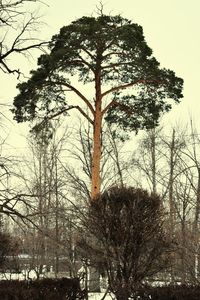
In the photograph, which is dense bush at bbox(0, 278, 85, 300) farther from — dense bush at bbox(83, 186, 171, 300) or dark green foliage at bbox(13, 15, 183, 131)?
dark green foliage at bbox(13, 15, 183, 131)

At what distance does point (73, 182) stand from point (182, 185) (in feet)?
28.2

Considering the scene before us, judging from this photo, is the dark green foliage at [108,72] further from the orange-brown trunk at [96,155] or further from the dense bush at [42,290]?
the dense bush at [42,290]

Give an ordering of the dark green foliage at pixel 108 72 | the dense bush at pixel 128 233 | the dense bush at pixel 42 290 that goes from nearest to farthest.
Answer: the dense bush at pixel 42 290, the dense bush at pixel 128 233, the dark green foliage at pixel 108 72

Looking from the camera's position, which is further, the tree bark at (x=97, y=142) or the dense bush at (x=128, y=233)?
the tree bark at (x=97, y=142)

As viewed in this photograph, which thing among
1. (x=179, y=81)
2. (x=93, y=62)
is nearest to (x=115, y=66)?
(x=93, y=62)

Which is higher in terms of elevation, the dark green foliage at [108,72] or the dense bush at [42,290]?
the dark green foliage at [108,72]

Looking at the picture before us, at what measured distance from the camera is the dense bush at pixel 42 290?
7723mm

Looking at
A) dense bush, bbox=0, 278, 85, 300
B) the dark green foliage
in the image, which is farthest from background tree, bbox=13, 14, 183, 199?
dense bush, bbox=0, 278, 85, 300

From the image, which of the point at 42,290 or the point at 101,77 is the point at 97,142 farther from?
the point at 42,290

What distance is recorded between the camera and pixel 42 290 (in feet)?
28.6

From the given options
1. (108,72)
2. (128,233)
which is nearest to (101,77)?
(108,72)

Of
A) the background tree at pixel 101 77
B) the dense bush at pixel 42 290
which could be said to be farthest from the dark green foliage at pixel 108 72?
the dense bush at pixel 42 290

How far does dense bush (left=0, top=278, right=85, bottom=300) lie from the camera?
7.72 metres

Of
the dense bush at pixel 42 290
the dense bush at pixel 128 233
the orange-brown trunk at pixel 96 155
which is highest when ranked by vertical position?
the orange-brown trunk at pixel 96 155
